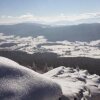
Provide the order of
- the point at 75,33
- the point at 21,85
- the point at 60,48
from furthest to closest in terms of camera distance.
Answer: the point at 75,33 → the point at 60,48 → the point at 21,85

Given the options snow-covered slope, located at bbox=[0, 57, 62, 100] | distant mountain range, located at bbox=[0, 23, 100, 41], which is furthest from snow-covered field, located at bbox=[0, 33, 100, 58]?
snow-covered slope, located at bbox=[0, 57, 62, 100]

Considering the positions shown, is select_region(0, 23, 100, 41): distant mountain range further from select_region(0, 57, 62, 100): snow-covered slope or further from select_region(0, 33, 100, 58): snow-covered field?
select_region(0, 57, 62, 100): snow-covered slope

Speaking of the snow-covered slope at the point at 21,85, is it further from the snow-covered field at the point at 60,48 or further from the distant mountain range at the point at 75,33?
the distant mountain range at the point at 75,33

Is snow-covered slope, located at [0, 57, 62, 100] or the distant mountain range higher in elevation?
snow-covered slope, located at [0, 57, 62, 100]

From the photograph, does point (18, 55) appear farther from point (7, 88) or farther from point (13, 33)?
point (13, 33)

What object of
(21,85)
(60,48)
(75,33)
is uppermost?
(21,85)

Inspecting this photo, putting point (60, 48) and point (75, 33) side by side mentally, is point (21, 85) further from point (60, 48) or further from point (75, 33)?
point (75, 33)

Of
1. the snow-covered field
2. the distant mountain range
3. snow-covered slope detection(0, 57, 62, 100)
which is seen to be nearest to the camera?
snow-covered slope detection(0, 57, 62, 100)

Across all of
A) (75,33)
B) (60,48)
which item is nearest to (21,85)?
(60,48)

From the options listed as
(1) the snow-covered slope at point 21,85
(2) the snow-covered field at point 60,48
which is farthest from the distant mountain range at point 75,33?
(1) the snow-covered slope at point 21,85
